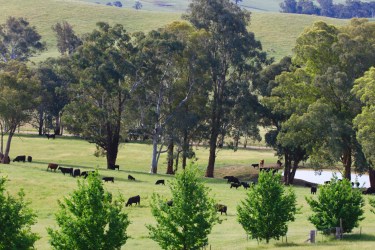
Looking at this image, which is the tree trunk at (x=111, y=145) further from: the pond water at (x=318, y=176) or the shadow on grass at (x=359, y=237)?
the shadow on grass at (x=359, y=237)

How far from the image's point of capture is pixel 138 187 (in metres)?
62.9

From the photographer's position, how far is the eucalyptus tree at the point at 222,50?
8475 cm

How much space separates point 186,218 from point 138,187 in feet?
88.1

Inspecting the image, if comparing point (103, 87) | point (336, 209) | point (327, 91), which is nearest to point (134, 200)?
point (336, 209)

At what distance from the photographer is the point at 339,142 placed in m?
73.2

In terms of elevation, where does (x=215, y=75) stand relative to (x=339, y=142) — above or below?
above

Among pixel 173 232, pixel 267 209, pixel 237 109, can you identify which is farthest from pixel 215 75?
pixel 173 232

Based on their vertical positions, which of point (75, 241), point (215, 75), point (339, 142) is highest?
point (215, 75)

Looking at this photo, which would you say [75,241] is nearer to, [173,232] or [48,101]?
[173,232]

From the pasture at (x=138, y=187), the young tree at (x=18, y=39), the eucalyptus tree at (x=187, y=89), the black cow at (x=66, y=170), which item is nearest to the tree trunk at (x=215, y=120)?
the eucalyptus tree at (x=187, y=89)

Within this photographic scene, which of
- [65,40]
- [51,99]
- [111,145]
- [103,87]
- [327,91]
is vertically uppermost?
[65,40]

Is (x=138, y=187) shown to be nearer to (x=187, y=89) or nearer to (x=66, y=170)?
(x=66, y=170)

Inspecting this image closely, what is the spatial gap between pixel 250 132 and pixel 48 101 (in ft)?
130

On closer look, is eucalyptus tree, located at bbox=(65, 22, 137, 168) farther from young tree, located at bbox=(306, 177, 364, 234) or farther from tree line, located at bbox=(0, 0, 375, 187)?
young tree, located at bbox=(306, 177, 364, 234)
